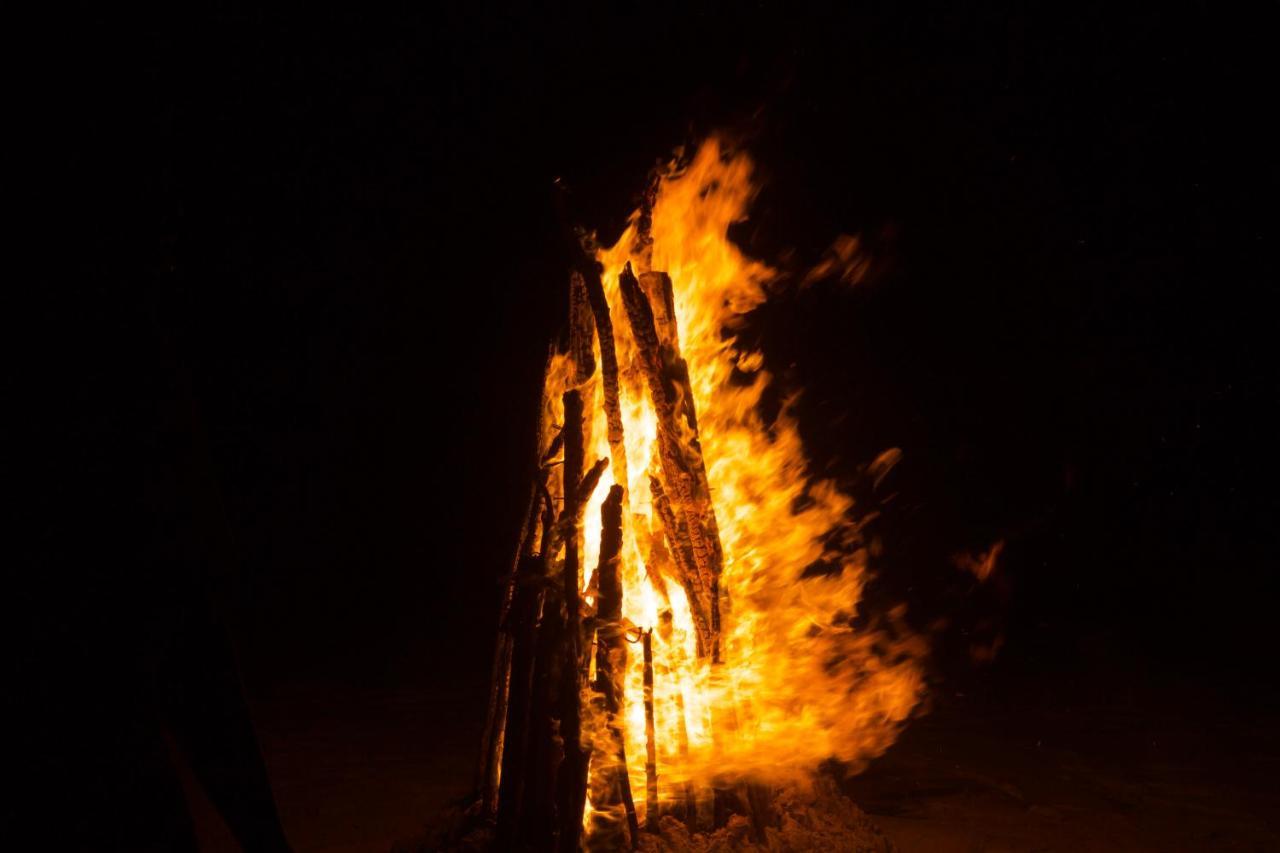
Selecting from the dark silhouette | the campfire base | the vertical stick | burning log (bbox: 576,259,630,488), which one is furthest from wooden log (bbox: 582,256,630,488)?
the dark silhouette

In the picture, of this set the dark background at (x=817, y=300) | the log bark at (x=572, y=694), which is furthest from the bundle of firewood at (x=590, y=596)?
the dark background at (x=817, y=300)

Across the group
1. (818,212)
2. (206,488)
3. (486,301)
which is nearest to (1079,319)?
(818,212)

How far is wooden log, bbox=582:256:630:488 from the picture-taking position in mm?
2666

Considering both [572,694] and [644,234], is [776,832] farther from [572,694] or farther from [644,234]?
[644,234]

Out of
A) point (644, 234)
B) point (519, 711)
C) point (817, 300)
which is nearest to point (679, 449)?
point (644, 234)

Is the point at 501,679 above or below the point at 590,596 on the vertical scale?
below

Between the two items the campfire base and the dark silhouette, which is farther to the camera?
the campfire base

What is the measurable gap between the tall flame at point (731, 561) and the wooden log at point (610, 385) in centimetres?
8

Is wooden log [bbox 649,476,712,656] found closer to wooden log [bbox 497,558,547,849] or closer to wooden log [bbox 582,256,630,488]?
wooden log [bbox 582,256,630,488]

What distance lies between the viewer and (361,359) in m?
9.16

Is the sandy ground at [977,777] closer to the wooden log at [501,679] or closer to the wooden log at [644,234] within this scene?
the wooden log at [501,679]

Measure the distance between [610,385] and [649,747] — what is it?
118cm

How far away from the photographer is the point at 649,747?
8.44 ft

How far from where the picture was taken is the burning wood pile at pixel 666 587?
98.0 inches
